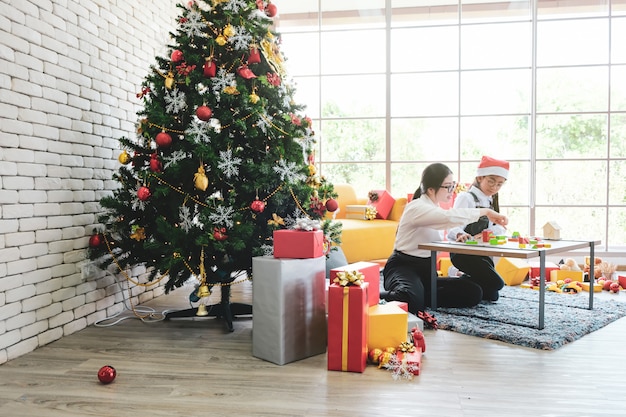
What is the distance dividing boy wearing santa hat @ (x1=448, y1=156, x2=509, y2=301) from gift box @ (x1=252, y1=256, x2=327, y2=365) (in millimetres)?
1184

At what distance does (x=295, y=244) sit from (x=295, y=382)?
0.57m

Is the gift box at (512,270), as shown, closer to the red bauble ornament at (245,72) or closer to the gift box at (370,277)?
the gift box at (370,277)

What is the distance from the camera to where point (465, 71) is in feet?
18.0

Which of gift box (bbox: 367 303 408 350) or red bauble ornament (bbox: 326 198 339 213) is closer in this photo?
gift box (bbox: 367 303 408 350)

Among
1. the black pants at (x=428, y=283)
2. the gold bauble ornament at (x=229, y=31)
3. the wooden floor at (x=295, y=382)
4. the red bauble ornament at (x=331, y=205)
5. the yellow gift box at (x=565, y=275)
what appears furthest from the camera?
the yellow gift box at (x=565, y=275)

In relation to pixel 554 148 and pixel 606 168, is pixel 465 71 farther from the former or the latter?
pixel 606 168

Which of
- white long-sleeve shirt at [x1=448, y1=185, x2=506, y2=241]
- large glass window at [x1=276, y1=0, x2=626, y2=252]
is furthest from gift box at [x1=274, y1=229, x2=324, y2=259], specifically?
large glass window at [x1=276, y1=0, x2=626, y2=252]

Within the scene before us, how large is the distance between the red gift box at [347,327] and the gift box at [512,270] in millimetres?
2237

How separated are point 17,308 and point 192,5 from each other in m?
1.71

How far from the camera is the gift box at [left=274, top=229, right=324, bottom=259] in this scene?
7.39 ft

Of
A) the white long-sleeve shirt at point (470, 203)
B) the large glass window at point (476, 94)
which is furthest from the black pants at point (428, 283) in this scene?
the large glass window at point (476, 94)

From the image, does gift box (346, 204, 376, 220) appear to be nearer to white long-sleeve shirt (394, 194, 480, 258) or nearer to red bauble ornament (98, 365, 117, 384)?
white long-sleeve shirt (394, 194, 480, 258)

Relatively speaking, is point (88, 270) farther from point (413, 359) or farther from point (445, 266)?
point (445, 266)

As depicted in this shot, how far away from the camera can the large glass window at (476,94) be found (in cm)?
520
